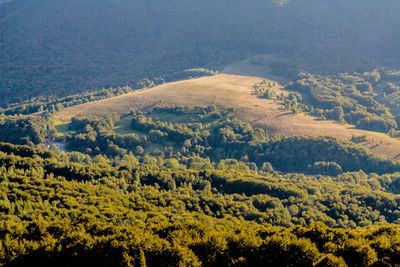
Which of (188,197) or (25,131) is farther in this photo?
(25,131)

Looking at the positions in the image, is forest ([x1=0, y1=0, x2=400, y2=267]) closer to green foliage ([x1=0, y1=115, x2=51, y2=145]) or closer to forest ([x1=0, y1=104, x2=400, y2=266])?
forest ([x1=0, y1=104, x2=400, y2=266])

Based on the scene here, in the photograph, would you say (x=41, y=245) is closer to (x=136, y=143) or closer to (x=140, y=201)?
(x=140, y=201)

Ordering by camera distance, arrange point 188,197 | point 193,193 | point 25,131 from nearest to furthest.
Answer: point 188,197
point 193,193
point 25,131

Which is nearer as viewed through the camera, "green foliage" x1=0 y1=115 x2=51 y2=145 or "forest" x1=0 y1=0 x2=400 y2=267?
"forest" x1=0 y1=0 x2=400 y2=267

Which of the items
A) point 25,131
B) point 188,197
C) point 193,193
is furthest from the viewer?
point 25,131

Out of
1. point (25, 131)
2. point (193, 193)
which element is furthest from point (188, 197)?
point (25, 131)

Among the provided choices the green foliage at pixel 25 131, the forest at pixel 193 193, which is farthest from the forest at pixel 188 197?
the green foliage at pixel 25 131

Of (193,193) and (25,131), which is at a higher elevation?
(193,193)

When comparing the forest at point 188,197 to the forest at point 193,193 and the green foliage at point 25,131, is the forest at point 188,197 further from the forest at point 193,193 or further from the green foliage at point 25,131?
the green foliage at point 25,131

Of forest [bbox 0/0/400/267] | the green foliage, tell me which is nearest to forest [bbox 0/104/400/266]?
forest [bbox 0/0/400/267]

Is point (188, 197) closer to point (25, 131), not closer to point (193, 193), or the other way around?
point (193, 193)

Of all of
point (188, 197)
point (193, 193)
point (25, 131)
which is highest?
point (188, 197)
